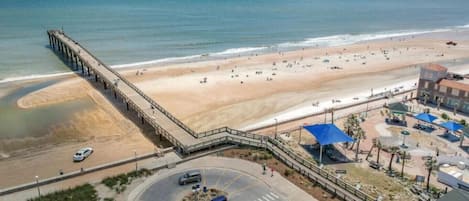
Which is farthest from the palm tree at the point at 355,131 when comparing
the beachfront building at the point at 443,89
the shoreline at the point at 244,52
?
the shoreline at the point at 244,52

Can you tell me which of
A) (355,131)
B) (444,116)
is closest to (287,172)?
(355,131)

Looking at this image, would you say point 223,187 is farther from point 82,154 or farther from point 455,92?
point 455,92

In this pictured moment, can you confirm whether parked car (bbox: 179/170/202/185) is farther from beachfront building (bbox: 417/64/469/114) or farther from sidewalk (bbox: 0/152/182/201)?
beachfront building (bbox: 417/64/469/114)

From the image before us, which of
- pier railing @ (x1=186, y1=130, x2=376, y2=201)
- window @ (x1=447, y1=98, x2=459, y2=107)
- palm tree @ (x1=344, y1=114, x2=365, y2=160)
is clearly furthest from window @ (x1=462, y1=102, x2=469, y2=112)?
pier railing @ (x1=186, y1=130, x2=376, y2=201)

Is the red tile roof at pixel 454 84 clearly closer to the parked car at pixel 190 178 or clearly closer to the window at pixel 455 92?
the window at pixel 455 92

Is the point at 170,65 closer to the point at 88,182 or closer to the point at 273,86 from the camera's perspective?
the point at 273,86

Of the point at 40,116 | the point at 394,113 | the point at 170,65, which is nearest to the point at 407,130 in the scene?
the point at 394,113
